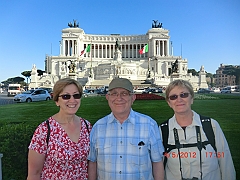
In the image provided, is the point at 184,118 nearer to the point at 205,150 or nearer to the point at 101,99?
the point at 205,150

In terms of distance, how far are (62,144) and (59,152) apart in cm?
9

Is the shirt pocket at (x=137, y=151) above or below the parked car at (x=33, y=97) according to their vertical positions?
below

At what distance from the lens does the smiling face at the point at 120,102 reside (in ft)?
9.36

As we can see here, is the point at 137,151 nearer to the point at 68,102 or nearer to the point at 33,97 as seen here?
the point at 68,102

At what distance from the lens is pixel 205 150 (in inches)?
116

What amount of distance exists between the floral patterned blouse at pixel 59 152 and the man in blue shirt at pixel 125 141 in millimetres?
205

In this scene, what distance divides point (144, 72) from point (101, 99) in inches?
2009

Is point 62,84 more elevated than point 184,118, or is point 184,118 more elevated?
point 62,84

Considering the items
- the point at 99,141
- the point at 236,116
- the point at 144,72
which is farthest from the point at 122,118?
the point at 144,72

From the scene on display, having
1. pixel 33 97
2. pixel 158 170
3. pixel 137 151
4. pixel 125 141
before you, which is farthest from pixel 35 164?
pixel 33 97

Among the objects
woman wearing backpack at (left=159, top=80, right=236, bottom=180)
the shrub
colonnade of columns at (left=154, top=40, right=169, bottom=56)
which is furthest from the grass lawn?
colonnade of columns at (left=154, top=40, right=169, bottom=56)

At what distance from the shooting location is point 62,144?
274 centimetres

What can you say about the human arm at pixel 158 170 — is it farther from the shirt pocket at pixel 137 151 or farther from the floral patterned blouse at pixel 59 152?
the floral patterned blouse at pixel 59 152
